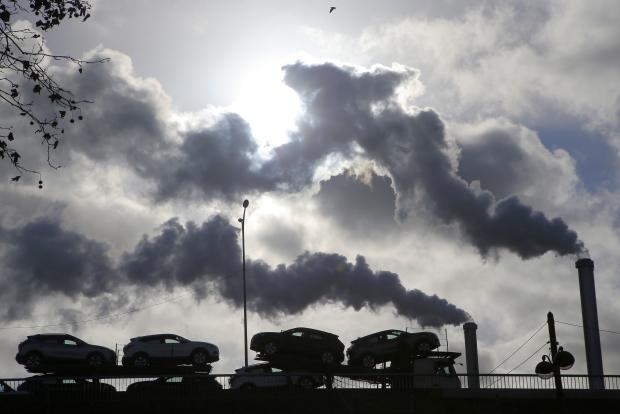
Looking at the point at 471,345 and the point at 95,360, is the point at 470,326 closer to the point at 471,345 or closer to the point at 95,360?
the point at 471,345

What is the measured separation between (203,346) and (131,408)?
7191mm

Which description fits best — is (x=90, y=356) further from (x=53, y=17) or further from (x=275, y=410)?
(x=53, y=17)

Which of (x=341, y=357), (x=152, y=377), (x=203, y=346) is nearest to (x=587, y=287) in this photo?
(x=341, y=357)

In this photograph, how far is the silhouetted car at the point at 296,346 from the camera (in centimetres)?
4172

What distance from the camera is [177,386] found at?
3553 cm

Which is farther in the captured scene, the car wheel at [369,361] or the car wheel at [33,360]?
the car wheel at [369,361]

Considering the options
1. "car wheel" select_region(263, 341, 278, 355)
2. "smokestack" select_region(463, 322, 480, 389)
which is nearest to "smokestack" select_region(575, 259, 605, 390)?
"smokestack" select_region(463, 322, 480, 389)

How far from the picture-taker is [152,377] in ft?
119

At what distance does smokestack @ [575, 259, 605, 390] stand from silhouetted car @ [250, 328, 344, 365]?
17833 millimetres

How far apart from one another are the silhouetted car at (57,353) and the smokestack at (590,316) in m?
28.2

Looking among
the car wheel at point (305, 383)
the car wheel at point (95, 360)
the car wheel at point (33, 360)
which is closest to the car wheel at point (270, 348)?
the car wheel at point (305, 383)

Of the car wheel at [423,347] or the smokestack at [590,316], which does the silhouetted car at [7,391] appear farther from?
the smokestack at [590,316]

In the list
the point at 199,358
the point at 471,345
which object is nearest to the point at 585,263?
the point at 471,345

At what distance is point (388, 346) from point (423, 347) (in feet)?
5.60
